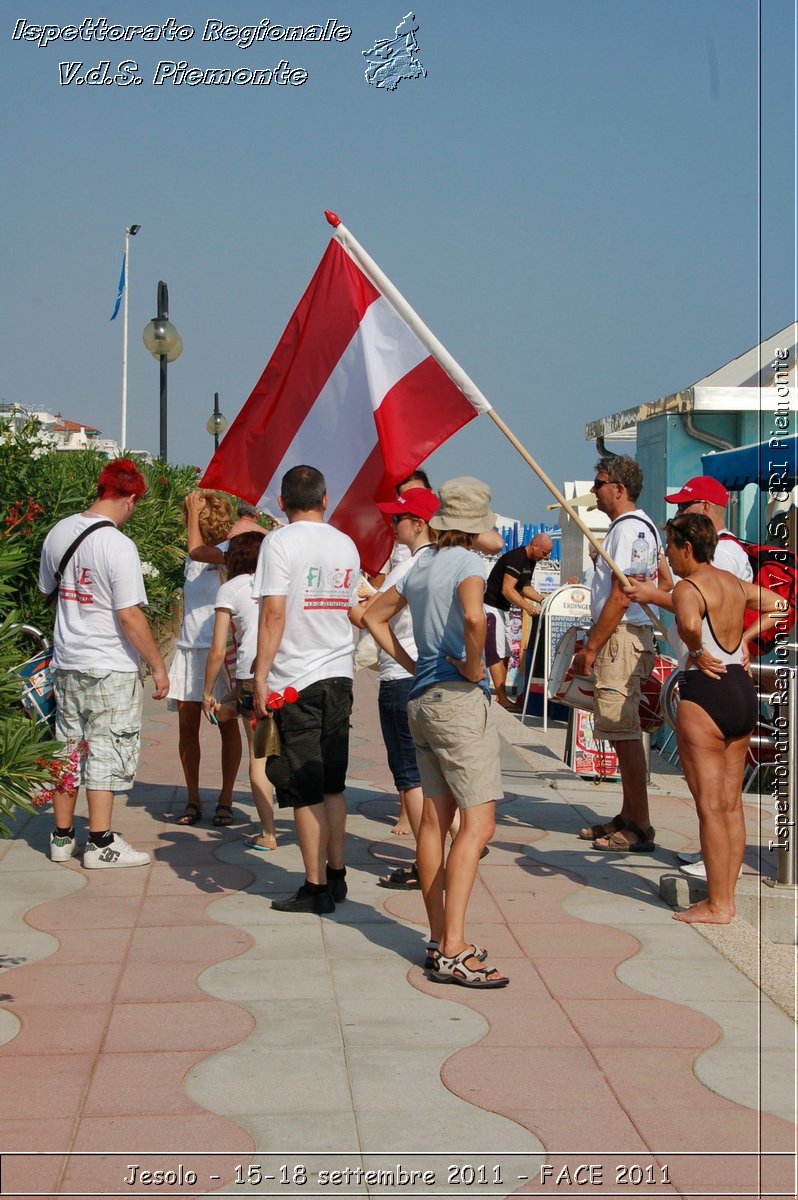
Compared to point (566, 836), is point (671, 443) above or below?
above

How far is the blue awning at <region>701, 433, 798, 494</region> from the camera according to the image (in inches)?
317

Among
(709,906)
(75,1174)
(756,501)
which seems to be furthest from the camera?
(756,501)

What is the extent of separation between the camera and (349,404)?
268 inches

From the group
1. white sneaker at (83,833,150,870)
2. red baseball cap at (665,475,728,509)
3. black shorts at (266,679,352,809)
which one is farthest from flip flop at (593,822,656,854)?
white sneaker at (83,833,150,870)

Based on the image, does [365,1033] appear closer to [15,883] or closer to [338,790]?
[338,790]

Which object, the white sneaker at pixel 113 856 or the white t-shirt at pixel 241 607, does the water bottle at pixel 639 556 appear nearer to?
the white t-shirt at pixel 241 607

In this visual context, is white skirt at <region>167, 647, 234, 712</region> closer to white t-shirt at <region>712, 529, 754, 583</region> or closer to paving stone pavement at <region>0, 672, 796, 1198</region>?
→ paving stone pavement at <region>0, 672, 796, 1198</region>

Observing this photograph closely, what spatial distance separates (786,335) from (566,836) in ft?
28.1

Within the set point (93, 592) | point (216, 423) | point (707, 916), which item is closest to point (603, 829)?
point (707, 916)

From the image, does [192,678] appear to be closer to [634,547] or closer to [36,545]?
[634,547]

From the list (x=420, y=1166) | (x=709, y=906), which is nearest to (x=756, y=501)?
(x=709, y=906)

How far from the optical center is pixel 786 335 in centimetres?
1433

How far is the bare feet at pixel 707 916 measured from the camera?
5.91 metres

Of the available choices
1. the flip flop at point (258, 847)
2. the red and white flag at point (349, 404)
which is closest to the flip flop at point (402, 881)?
the flip flop at point (258, 847)
